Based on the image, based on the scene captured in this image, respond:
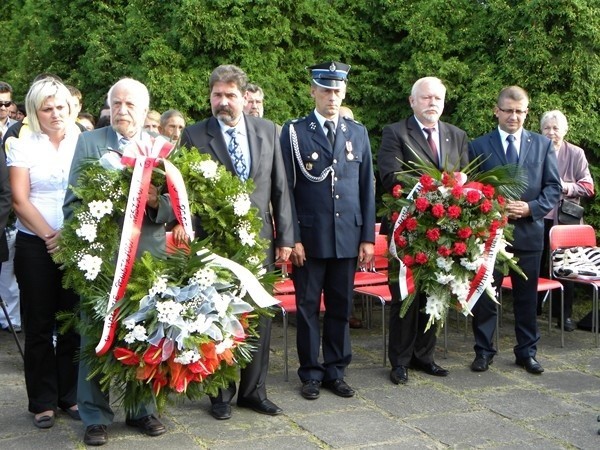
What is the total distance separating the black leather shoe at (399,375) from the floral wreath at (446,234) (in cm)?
47

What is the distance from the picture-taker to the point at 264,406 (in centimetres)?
567

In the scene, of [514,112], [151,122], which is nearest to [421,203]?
[514,112]

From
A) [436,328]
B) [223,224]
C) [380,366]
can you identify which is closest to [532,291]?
[436,328]

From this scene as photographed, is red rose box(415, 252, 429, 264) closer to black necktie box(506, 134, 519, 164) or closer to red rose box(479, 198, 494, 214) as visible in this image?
red rose box(479, 198, 494, 214)

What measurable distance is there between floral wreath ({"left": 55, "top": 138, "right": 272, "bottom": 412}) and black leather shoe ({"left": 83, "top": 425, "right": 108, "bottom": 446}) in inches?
11.0

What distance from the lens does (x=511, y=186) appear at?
647 centimetres

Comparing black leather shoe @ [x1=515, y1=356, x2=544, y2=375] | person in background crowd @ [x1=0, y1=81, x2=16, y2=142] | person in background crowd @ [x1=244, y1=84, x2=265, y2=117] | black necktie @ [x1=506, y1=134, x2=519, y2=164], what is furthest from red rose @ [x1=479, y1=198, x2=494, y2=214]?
person in background crowd @ [x1=0, y1=81, x2=16, y2=142]

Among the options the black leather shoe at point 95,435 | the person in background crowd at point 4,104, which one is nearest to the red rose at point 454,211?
the black leather shoe at point 95,435

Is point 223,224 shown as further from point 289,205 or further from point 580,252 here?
point 580,252

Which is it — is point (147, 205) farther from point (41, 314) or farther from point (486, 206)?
point (486, 206)

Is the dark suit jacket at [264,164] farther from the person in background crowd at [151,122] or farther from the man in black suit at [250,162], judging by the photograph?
the person in background crowd at [151,122]

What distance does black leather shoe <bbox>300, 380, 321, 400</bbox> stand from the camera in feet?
19.7

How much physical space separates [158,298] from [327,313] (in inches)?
73.8

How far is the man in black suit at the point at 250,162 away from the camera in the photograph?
18.4ft
